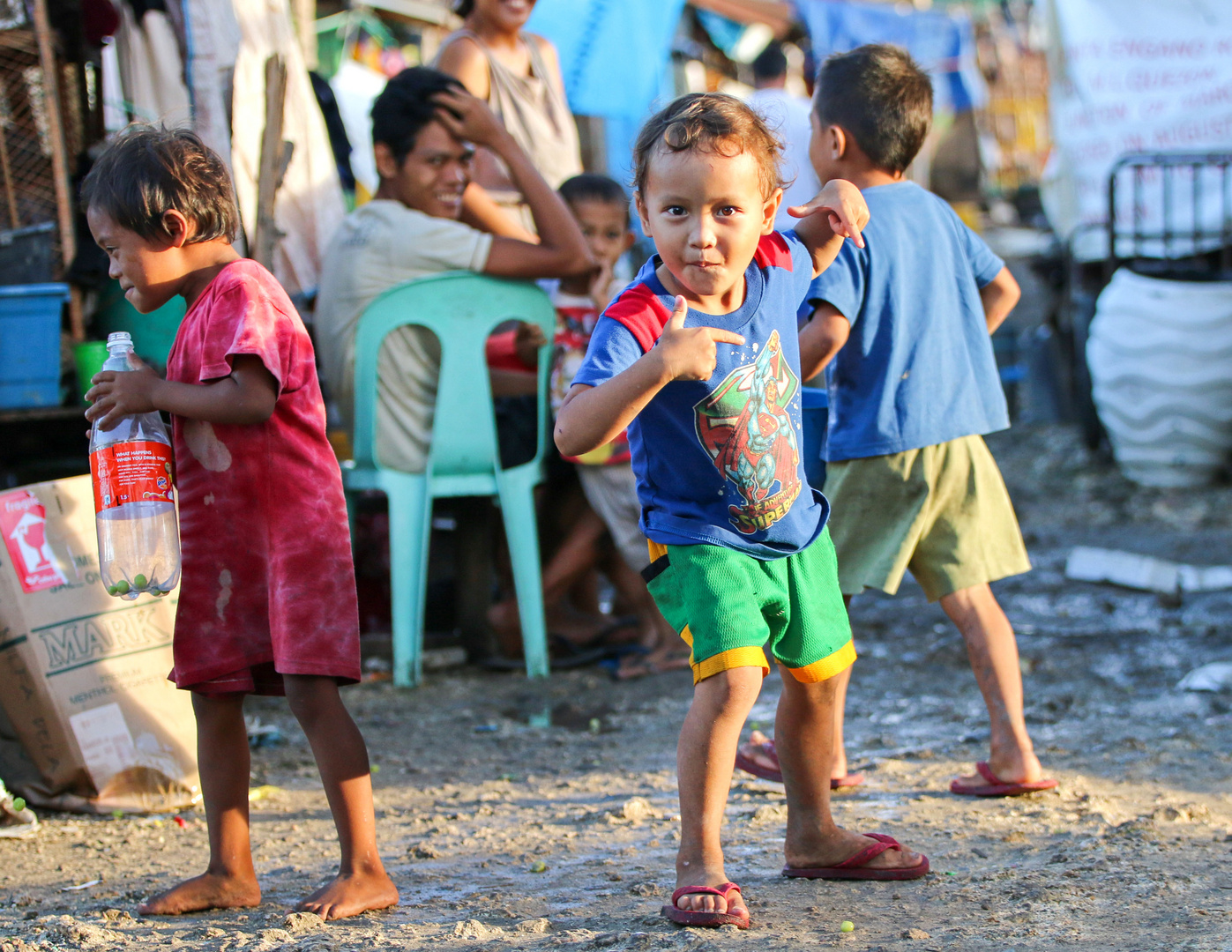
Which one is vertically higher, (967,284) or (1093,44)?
(1093,44)

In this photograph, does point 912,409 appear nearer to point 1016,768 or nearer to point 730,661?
point 1016,768

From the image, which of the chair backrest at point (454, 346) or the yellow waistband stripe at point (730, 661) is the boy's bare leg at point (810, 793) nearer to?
the yellow waistband stripe at point (730, 661)

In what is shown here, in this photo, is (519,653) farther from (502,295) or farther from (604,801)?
A: (604,801)

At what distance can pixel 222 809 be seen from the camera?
228 centimetres

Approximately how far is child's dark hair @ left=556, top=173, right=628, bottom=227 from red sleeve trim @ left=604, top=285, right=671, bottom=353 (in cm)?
256

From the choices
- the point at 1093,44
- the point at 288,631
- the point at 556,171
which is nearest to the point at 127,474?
the point at 288,631

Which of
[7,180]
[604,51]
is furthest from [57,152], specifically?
[604,51]

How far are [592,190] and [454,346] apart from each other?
2.96ft

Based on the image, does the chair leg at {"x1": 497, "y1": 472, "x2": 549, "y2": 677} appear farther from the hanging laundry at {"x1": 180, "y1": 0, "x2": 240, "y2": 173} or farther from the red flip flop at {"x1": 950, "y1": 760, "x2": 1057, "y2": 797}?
the red flip flop at {"x1": 950, "y1": 760, "x2": 1057, "y2": 797}

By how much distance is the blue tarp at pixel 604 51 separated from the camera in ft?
23.3

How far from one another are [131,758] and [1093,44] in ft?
29.9

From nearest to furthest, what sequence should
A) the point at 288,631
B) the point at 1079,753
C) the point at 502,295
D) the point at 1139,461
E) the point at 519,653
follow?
the point at 288,631 → the point at 1079,753 → the point at 502,295 → the point at 519,653 → the point at 1139,461

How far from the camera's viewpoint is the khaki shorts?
283 centimetres

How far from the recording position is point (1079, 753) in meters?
3.17
